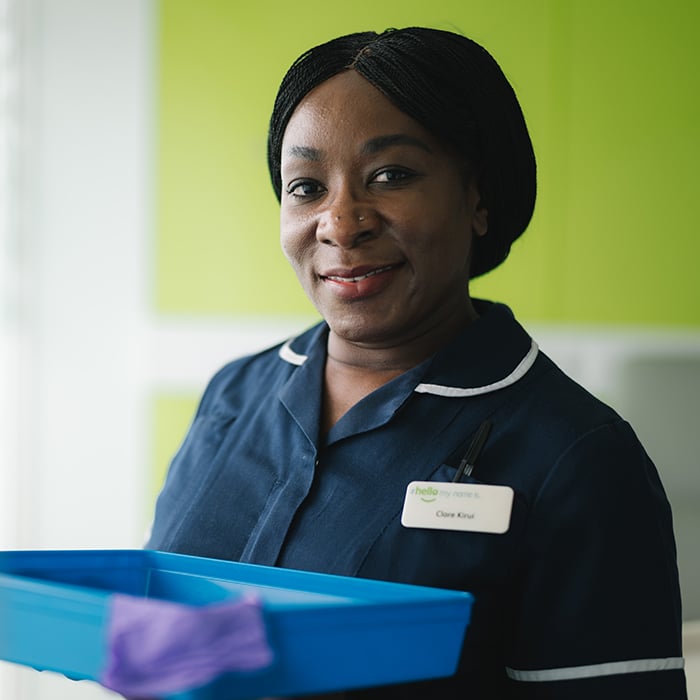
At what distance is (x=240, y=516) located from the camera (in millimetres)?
1407

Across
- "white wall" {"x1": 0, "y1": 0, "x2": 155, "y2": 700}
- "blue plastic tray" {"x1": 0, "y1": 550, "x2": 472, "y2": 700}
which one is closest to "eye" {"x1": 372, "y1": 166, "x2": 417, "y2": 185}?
"blue plastic tray" {"x1": 0, "y1": 550, "x2": 472, "y2": 700}

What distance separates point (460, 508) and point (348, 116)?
460 mm

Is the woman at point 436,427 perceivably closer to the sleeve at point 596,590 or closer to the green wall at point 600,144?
the sleeve at point 596,590

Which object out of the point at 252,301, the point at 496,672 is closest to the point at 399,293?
the point at 496,672

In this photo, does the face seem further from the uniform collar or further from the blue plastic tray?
the blue plastic tray

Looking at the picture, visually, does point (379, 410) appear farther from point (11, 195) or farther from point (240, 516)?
point (11, 195)

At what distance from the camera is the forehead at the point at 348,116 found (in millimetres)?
1298

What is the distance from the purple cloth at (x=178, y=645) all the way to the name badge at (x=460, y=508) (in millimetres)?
402

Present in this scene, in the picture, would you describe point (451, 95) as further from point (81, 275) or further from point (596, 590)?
point (81, 275)

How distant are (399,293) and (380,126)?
19cm

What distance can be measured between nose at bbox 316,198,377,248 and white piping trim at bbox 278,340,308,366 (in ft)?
0.89

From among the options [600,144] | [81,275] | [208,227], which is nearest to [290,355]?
[600,144]

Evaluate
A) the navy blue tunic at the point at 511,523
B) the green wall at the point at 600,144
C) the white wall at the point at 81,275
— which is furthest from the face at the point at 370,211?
the white wall at the point at 81,275

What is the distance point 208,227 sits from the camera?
10.6 ft
